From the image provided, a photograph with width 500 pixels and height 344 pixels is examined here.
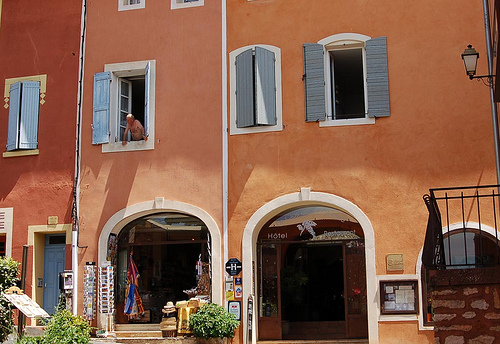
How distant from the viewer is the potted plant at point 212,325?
13.5 meters

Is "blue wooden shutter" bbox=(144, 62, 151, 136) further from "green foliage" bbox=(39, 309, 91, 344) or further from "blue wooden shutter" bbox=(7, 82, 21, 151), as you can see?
"green foliage" bbox=(39, 309, 91, 344)

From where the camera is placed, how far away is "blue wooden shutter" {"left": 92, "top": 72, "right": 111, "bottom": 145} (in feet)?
50.2

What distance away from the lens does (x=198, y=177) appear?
48.4 ft

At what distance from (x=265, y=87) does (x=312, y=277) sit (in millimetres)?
4392

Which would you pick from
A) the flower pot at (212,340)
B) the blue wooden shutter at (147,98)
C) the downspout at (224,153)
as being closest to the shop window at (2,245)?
the blue wooden shutter at (147,98)

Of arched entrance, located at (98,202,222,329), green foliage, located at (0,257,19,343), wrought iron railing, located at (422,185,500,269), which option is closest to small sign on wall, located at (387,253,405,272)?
wrought iron railing, located at (422,185,500,269)

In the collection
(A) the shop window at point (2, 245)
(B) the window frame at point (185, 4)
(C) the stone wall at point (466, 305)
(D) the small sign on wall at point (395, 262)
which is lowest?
(C) the stone wall at point (466, 305)

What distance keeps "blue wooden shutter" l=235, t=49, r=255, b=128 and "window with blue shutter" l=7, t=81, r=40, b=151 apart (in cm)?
457

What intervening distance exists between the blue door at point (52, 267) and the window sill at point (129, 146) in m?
2.17

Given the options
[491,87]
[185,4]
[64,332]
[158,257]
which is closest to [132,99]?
[185,4]

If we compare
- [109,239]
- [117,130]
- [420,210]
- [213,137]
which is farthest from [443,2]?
[109,239]

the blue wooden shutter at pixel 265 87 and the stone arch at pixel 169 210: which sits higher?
the blue wooden shutter at pixel 265 87

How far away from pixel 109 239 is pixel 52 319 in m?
2.78

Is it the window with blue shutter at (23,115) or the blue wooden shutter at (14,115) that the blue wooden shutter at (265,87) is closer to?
the window with blue shutter at (23,115)
